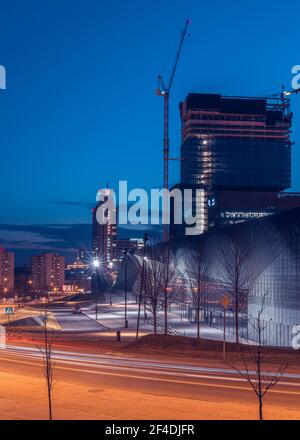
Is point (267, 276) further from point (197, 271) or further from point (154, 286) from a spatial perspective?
point (197, 271)

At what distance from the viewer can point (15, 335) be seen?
5181 cm

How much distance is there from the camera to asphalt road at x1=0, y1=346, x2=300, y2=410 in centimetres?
2111

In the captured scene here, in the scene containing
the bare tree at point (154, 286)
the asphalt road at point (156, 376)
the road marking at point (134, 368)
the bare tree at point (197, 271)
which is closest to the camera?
the asphalt road at point (156, 376)

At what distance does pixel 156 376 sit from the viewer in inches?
1021

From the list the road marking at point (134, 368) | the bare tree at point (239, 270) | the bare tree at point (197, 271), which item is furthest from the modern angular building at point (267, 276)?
the road marking at point (134, 368)

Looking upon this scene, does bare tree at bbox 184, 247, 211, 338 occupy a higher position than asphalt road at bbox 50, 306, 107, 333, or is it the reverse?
bare tree at bbox 184, 247, 211, 338

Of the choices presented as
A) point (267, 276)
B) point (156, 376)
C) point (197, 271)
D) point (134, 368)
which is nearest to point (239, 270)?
point (267, 276)

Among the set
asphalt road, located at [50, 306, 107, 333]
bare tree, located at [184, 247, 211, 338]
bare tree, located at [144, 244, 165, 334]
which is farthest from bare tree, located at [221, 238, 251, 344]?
asphalt road, located at [50, 306, 107, 333]

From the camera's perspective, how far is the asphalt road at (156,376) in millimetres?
21109

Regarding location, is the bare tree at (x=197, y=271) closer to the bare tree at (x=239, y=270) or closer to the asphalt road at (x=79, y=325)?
the bare tree at (x=239, y=270)

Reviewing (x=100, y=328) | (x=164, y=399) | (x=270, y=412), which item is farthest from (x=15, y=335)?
(x=270, y=412)

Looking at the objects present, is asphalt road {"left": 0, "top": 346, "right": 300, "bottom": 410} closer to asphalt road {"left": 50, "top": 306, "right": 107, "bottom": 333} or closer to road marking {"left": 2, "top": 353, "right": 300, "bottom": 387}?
road marking {"left": 2, "top": 353, "right": 300, "bottom": 387}

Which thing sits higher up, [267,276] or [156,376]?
[267,276]
